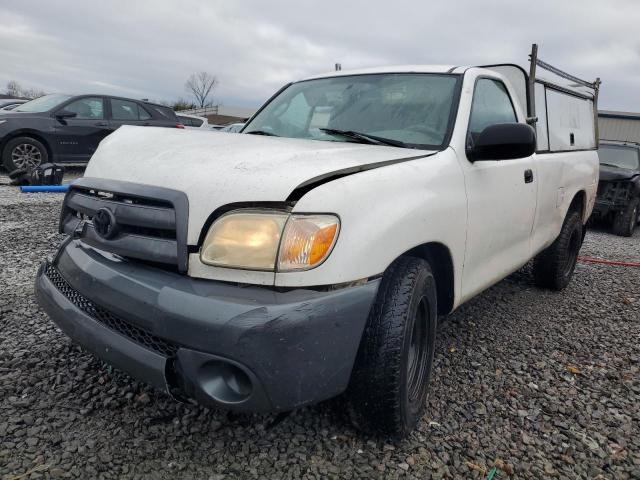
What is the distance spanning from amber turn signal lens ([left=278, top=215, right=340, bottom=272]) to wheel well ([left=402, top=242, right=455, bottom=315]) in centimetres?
54

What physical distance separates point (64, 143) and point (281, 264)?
8.52 metres

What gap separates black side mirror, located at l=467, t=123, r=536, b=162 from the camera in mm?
2289

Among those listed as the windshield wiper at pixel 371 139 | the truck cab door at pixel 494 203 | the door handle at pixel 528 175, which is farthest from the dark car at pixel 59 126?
the door handle at pixel 528 175

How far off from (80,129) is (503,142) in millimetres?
8446

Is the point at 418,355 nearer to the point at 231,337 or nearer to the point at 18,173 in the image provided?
the point at 231,337

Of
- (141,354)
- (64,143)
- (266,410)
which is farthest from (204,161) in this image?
(64,143)

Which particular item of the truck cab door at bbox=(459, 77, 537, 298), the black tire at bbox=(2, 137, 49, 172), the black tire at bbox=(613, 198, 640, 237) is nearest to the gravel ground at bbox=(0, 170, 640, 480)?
the truck cab door at bbox=(459, 77, 537, 298)

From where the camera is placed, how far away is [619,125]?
3158cm

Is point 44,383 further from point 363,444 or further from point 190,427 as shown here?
point 363,444

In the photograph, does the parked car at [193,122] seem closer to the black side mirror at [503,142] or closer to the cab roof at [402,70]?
the cab roof at [402,70]

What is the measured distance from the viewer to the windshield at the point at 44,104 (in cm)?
867

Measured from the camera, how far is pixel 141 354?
1645 mm

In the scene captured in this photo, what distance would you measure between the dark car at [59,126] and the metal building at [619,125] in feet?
102

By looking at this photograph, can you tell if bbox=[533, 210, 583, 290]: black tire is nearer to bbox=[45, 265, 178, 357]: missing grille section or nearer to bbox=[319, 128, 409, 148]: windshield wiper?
bbox=[319, 128, 409, 148]: windshield wiper
